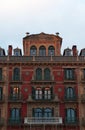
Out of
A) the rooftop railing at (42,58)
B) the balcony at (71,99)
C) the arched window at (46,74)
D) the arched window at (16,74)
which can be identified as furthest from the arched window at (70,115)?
the arched window at (16,74)

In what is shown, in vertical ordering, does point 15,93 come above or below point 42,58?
below

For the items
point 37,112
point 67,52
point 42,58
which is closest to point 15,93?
point 37,112

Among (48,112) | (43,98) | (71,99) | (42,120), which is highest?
(43,98)

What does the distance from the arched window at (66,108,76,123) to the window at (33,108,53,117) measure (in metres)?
2.58

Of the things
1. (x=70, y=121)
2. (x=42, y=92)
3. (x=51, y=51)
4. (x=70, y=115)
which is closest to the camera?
(x=70, y=121)

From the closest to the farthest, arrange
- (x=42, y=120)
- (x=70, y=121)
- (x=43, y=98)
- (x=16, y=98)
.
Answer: (x=42, y=120), (x=70, y=121), (x=16, y=98), (x=43, y=98)

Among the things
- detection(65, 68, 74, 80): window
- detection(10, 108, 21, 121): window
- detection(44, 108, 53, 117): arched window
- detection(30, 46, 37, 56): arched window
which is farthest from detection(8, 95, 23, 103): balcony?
detection(30, 46, 37, 56): arched window

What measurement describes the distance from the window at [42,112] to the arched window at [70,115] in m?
2.58

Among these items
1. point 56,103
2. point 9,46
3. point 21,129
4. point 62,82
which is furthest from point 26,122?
point 9,46

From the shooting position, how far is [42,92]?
171 feet

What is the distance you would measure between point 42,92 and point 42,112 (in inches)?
128

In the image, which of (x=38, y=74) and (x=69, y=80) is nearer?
(x=69, y=80)

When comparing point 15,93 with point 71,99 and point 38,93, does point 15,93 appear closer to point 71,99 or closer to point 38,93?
point 38,93

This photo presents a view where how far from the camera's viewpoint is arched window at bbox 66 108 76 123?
4984 centimetres
